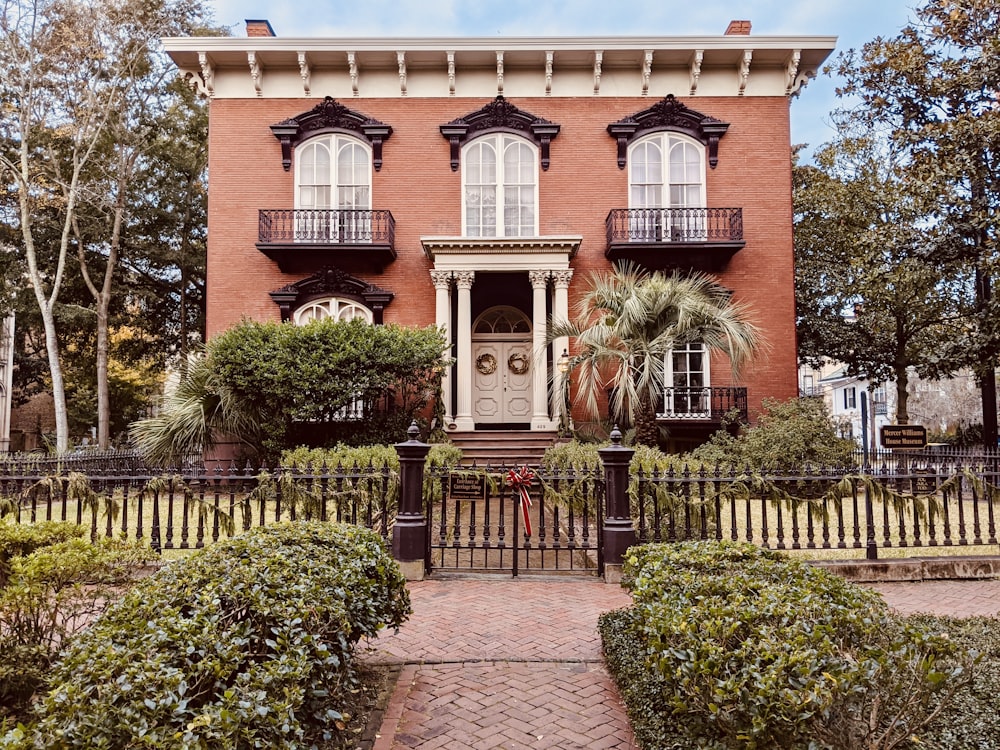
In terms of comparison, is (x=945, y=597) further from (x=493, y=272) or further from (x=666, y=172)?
(x=666, y=172)

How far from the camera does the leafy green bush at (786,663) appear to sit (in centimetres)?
267

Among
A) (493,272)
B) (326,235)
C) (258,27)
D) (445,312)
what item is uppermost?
(258,27)

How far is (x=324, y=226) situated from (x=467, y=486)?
1172 centimetres

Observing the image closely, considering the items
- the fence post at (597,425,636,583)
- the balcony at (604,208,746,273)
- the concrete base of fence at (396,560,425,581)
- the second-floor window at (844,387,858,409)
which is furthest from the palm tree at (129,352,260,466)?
the second-floor window at (844,387,858,409)

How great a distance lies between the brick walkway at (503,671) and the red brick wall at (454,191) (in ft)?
38.7

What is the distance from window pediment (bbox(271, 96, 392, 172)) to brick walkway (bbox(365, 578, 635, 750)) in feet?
45.7

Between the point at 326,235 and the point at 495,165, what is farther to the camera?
the point at 495,165

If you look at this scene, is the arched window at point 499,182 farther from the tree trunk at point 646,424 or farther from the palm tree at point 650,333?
the tree trunk at point 646,424

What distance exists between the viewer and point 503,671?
4.77 m

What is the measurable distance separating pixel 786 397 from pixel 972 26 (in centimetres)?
983

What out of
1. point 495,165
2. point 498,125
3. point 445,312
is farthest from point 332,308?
point 498,125

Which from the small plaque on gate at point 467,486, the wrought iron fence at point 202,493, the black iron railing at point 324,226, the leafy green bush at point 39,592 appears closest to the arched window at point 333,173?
the black iron railing at point 324,226

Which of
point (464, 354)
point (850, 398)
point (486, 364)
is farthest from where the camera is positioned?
point (850, 398)

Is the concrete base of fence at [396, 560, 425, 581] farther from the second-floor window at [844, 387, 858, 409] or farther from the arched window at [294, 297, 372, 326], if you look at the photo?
the second-floor window at [844, 387, 858, 409]
